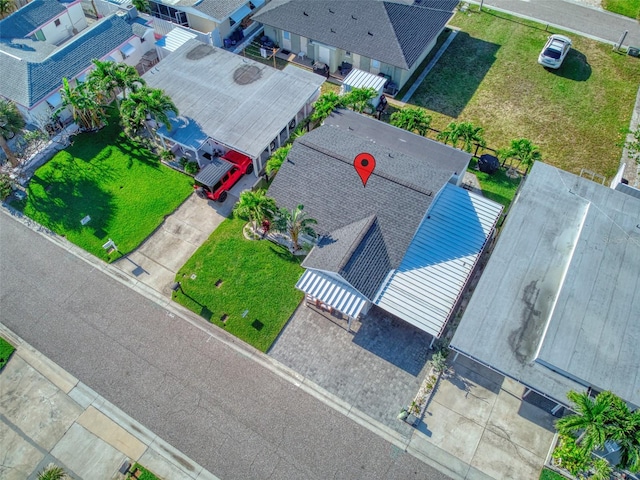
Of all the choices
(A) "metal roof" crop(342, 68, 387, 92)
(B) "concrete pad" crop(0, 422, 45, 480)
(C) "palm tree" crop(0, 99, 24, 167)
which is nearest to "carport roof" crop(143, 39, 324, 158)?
(A) "metal roof" crop(342, 68, 387, 92)

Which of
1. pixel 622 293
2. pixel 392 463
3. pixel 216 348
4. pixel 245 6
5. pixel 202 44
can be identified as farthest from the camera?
pixel 245 6

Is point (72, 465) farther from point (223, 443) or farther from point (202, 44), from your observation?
point (202, 44)

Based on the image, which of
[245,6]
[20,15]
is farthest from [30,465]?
[245,6]

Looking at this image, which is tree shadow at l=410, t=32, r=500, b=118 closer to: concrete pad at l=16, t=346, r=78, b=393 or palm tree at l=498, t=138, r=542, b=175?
palm tree at l=498, t=138, r=542, b=175

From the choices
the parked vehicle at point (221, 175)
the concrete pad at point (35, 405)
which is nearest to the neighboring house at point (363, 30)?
the parked vehicle at point (221, 175)

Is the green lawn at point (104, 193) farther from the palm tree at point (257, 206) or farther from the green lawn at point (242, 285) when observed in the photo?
the palm tree at point (257, 206)

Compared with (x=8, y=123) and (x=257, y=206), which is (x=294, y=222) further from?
(x=8, y=123)
